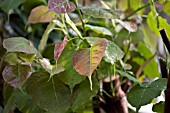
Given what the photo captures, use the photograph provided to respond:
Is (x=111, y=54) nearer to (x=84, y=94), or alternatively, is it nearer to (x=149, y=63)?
(x=84, y=94)

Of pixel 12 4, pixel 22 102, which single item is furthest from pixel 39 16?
pixel 22 102

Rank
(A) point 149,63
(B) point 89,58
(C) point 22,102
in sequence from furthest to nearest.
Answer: (A) point 149,63 → (C) point 22,102 → (B) point 89,58

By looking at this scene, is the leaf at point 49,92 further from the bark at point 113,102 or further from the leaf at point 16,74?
the bark at point 113,102

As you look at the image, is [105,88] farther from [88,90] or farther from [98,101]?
[88,90]

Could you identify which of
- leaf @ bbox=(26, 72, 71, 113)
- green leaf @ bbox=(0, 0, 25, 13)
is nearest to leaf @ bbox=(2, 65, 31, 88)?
leaf @ bbox=(26, 72, 71, 113)

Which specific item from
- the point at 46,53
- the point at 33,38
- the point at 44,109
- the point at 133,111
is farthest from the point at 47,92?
the point at 33,38

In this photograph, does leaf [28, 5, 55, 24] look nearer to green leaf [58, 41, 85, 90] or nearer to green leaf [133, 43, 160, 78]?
green leaf [58, 41, 85, 90]
